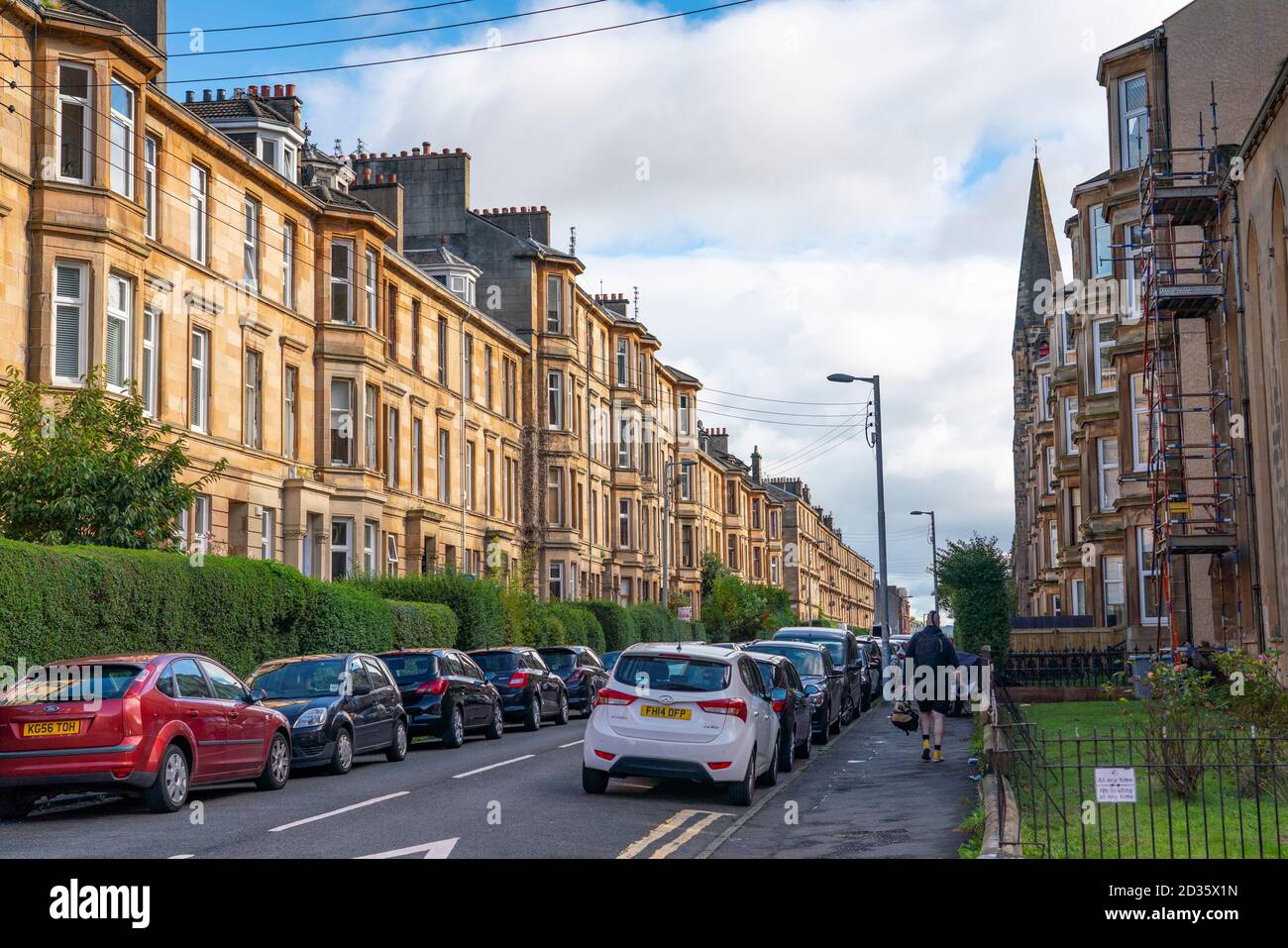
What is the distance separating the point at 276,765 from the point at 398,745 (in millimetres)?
4448

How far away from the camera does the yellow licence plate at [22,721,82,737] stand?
1441 centimetres

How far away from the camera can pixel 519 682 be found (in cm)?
2845

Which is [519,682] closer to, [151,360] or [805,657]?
[805,657]

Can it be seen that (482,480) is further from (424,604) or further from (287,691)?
(287,691)

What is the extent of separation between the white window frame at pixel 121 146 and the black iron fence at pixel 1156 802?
19.6 m

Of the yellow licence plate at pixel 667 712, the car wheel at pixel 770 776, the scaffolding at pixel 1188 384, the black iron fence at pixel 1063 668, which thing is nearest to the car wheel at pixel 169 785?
the yellow licence plate at pixel 667 712

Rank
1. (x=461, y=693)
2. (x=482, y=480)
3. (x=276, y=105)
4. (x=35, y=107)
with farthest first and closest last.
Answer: (x=482, y=480) → (x=276, y=105) → (x=35, y=107) → (x=461, y=693)

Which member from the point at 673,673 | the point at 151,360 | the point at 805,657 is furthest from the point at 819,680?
the point at 151,360

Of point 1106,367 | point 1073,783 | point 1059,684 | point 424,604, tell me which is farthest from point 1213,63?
point 1073,783

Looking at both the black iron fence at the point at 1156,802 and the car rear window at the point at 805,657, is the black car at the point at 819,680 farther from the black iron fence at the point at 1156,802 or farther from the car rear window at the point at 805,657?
the black iron fence at the point at 1156,802

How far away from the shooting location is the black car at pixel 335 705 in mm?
18969

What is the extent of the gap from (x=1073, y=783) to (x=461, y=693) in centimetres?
1145

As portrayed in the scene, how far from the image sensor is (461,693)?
971 inches

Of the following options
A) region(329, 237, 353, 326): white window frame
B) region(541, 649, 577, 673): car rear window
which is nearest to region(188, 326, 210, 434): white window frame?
region(329, 237, 353, 326): white window frame
